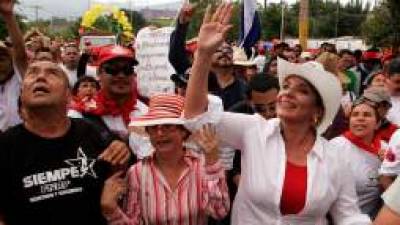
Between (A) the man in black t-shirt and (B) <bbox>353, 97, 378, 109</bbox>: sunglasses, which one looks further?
(B) <bbox>353, 97, 378, 109</bbox>: sunglasses

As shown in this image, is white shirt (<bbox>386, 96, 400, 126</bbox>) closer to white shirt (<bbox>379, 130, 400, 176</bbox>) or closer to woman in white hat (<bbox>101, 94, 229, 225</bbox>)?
white shirt (<bbox>379, 130, 400, 176</bbox>)

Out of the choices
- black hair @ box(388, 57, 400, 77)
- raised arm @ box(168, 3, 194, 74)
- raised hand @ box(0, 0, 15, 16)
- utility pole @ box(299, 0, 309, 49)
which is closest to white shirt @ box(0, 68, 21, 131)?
raised hand @ box(0, 0, 15, 16)

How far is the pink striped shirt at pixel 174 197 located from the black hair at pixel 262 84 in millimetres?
1223

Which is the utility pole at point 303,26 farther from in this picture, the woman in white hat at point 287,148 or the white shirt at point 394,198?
the white shirt at point 394,198

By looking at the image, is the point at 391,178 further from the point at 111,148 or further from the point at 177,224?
the point at 111,148

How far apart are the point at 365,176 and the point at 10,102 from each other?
96.7 inches

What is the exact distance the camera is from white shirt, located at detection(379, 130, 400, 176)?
3.85 m

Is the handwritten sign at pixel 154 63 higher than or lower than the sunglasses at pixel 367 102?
higher

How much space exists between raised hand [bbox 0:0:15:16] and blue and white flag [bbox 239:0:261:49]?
4.60m

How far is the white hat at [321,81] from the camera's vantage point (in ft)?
10.9

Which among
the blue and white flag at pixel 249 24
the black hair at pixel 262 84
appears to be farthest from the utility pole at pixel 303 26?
the black hair at pixel 262 84

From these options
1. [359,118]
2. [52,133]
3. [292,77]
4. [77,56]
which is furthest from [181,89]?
[77,56]

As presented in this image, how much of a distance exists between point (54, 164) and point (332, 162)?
135 cm

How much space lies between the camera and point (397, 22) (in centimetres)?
2286
